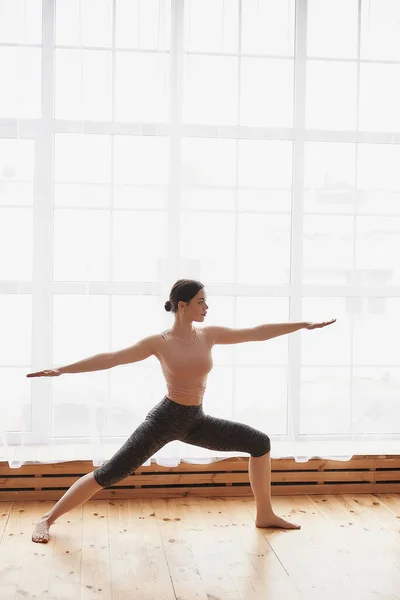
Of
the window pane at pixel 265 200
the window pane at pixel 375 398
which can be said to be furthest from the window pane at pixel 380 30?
the window pane at pixel 375 398

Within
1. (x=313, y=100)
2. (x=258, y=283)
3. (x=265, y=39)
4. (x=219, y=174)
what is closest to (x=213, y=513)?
(x=258, y=283)

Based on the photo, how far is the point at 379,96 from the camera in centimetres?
404

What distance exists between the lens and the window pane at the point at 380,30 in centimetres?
401

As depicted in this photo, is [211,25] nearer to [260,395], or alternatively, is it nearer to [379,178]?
[379,178]

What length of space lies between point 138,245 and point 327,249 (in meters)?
1.00

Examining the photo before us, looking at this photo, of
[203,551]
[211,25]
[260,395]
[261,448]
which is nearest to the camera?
[203,551]

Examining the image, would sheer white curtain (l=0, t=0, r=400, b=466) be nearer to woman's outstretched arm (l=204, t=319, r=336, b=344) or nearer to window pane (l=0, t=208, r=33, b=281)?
window pane (l=0, t=208, r=33, b=281)

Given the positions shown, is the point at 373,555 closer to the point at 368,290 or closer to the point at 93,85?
the point at 368,290

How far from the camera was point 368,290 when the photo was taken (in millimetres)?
4070

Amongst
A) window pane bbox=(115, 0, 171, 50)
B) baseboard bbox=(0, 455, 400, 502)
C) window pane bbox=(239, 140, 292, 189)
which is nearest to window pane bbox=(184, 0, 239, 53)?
window pane bbox=(115, 0, 171, 50)

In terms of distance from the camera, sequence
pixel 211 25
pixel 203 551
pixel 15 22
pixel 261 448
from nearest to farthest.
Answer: pixel 203 551 < pixel 261 448 < pixel 15 22 < pixel 211 25

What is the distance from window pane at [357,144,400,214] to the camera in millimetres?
4043

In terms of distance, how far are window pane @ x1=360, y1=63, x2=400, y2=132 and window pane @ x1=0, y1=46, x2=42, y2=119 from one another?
1.71 metres

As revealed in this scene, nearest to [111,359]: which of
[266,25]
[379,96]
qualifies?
[266,25]
